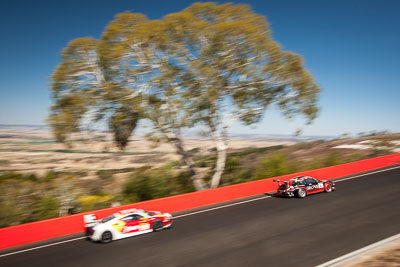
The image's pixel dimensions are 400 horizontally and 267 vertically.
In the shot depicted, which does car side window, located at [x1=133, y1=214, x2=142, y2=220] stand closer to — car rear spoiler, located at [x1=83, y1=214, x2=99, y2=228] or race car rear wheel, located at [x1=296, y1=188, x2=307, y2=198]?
car rear spoiler, located at [x1=83, y1=214, x2=99, y2=228]

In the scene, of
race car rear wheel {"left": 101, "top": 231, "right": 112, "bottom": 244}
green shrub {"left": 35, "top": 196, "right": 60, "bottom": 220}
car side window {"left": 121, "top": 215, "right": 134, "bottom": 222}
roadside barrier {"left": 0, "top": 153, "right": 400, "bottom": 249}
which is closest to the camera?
race car rear wheel {"left": 101, "top": 231, "right": 112, "bottom": 244}

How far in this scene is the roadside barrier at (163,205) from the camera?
36.4ft

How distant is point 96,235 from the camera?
418 inches

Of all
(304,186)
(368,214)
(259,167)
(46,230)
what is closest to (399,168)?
(259,167)

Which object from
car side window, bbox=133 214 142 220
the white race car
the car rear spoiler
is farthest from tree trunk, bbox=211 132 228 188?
the car rear spoiler

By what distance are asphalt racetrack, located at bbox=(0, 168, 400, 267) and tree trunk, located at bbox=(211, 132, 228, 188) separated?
7535 mm

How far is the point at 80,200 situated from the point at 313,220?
1175 centimetres

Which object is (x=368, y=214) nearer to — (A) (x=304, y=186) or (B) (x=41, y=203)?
(A) (x=304, y=186)

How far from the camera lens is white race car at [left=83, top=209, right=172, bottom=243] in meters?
10.7

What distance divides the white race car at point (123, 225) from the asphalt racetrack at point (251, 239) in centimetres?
25

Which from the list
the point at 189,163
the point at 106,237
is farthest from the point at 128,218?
the point at 189,163

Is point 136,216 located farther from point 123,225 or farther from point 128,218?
point 123,225

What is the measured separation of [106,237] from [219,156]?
12.4 meters

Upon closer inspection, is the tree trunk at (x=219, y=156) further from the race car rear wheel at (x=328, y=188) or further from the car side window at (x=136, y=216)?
the car side window at (x=136, y=216)
